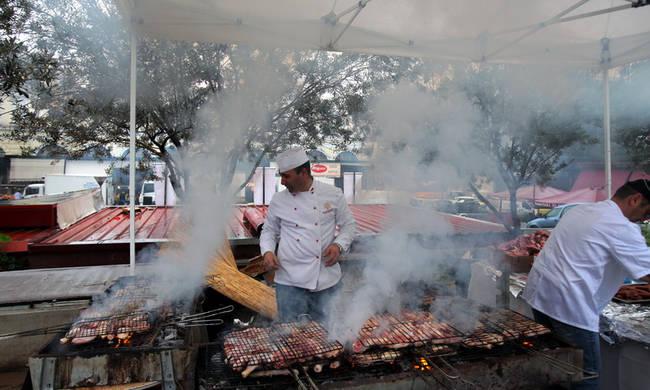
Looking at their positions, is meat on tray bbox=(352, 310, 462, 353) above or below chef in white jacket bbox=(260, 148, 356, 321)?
below

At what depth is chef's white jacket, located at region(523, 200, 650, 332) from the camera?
2.42 m

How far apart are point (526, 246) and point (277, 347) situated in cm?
338

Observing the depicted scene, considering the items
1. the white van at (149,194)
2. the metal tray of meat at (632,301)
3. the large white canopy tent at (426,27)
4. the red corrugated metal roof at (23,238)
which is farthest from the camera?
the white van at (149,194)

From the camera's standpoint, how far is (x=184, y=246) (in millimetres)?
4359

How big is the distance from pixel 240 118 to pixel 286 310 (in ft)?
10.7

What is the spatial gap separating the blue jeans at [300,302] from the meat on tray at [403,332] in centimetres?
55

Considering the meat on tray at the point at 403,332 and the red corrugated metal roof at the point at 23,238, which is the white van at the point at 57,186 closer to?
the red corrugated metal roof at the point at 23,238

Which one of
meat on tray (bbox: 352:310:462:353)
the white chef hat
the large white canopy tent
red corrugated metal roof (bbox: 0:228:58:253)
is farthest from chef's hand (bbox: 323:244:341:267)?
red corrugated metal roof (bbox: 0:228:58:253)

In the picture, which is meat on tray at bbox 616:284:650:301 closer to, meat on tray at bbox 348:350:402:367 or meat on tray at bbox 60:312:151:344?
meat on tray at bbox 348:350:402:367

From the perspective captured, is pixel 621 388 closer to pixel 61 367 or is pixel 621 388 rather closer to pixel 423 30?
pixel 423 30

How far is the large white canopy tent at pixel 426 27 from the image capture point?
3500 millimetres

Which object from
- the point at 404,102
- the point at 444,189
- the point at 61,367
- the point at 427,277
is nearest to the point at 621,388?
the point at 427,277

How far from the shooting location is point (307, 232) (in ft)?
10.3

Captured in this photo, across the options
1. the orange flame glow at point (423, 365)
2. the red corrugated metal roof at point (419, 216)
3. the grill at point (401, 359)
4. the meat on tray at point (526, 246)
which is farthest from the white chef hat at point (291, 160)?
the meat on tray at point (526, 246)
